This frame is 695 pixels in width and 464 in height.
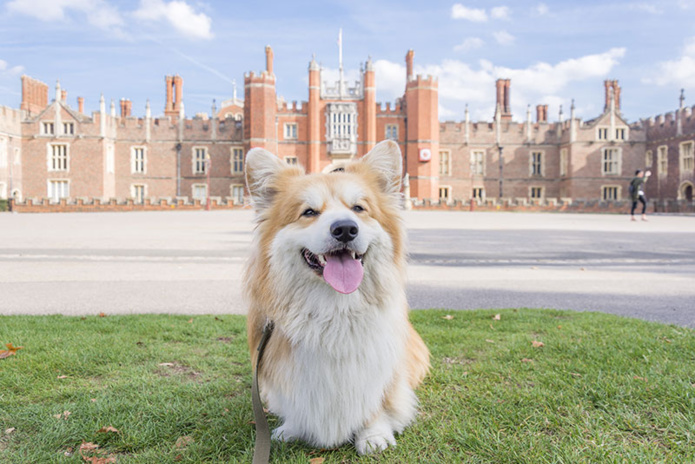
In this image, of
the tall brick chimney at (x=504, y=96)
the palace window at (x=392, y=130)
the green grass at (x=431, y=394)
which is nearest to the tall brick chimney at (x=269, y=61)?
the palace window at (x=392, y=130)

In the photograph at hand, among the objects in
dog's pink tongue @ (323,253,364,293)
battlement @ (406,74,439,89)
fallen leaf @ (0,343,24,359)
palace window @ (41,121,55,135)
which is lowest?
fallen leaf @ (0,343,24,359)

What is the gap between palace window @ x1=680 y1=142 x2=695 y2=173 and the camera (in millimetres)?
35844

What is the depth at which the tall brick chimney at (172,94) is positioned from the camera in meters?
49.2

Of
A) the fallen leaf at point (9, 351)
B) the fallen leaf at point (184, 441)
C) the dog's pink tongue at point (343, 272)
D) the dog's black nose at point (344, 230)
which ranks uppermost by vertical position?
the dog's black nose at point (344, 230)

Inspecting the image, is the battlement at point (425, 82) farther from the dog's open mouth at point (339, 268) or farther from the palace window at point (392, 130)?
the dog's open mouth at point (339, 268)

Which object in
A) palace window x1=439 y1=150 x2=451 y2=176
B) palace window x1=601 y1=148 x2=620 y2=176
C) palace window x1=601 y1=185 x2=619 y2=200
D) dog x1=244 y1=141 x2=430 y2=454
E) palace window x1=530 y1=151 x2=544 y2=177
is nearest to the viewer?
dog x1=244 y1=141 x2=430 y2=454

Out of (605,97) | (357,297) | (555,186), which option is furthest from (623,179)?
(357,297)

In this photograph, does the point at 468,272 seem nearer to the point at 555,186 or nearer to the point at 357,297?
the point at 357,297

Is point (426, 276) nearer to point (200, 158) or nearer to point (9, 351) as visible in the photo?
point (9, 351)

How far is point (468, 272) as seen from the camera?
7125 mm

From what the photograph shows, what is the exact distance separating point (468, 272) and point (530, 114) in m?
41.6

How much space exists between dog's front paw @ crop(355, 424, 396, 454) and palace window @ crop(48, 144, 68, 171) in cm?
4486

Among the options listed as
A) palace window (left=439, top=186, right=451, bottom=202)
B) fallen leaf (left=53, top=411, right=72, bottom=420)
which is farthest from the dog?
palace window (left=439, top=186, right=451, bottom=202)

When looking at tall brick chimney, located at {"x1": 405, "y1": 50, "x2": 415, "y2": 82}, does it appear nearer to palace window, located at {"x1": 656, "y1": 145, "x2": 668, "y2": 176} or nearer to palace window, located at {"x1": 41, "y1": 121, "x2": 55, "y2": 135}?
palace window, located at {"x1": 656, "y1": 145, "x2": 668, "y2": 176}
